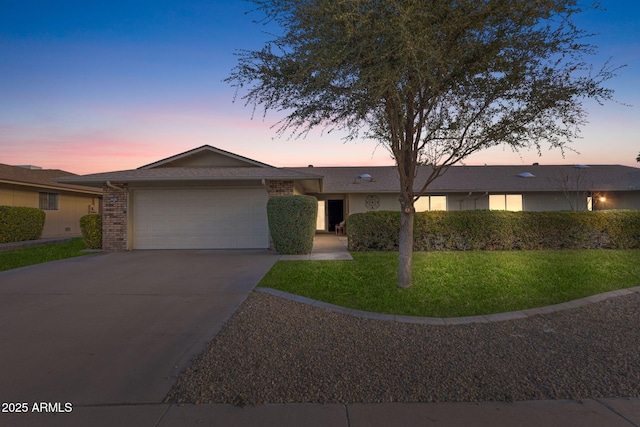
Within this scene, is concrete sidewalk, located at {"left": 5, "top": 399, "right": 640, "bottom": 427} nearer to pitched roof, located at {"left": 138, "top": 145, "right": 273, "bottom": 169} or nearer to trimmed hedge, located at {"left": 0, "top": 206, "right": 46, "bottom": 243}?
pitched roof, located at {"left": 138, "top": 145, "right": 273, "bottom": 169}

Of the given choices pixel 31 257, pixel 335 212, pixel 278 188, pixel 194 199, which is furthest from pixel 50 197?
pixel 335 212

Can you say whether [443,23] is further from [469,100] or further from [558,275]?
[558,275]

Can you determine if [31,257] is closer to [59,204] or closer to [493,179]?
[59,204]

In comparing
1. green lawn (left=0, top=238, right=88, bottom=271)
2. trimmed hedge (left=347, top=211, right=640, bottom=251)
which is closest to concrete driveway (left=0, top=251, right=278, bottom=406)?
green lawn (left=0, top=238, right=88, bottom=271)

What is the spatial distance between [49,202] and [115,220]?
10.1 m

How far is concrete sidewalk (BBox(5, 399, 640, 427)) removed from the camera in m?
2.97

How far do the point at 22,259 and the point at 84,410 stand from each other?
11.5 metres

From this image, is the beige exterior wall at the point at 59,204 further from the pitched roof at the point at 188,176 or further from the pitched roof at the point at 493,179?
the pitched roof at the point at 493,179

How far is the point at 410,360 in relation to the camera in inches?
161

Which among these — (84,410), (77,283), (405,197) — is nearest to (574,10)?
(405,197)

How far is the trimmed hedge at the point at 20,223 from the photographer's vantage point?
632 inches

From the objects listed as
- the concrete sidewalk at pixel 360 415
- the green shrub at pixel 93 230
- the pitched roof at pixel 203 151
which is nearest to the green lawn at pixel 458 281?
the concrete sidewalk at pixel 360 415

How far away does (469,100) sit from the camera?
6.93 metres

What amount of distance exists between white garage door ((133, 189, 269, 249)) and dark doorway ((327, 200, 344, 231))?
30.6 feet
